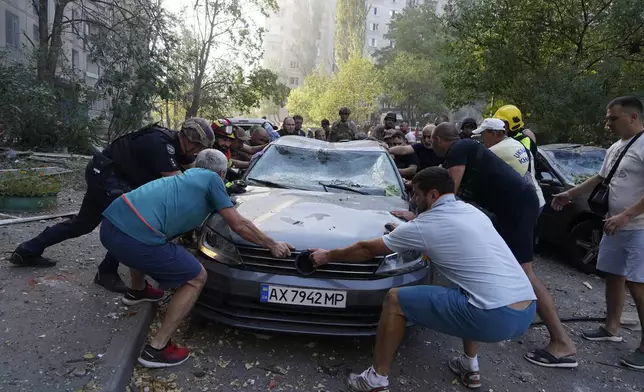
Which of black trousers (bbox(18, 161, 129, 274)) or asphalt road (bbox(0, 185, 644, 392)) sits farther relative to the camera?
black trousers (bbox(18, 161, 129, 274))

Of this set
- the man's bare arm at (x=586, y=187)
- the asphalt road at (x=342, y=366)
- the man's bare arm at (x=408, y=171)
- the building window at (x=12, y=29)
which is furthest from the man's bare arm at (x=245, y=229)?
the building window at (x=12, y=29)

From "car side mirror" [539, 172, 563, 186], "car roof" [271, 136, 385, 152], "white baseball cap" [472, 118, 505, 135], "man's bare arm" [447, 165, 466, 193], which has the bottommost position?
"car side mirror" [539, 172, 563, 186]

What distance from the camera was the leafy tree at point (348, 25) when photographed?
58625 mm

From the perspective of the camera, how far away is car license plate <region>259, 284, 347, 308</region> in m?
3.09

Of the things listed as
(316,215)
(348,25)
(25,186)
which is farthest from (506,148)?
(348,25)

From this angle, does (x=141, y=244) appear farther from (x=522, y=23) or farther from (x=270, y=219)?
(x=522, y=23)

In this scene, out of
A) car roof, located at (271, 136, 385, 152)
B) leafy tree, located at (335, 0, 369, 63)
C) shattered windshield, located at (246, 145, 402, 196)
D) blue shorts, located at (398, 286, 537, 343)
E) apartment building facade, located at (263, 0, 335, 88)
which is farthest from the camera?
apartment building facade, located at (263, 0, 335, 88)

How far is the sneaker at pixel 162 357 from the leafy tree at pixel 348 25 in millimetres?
57795

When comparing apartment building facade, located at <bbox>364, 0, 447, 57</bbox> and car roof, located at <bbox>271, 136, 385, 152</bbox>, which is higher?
apartment building facade, located at <bbox>364, 0, 447, 57</bbox>

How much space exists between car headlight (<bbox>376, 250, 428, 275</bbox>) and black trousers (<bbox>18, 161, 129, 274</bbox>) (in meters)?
2.27

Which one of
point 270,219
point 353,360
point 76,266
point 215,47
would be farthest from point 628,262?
point 215,47

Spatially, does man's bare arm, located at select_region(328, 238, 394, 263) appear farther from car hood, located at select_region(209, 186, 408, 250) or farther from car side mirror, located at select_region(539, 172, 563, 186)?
car side mirror, located at select_region(539, 172, 563, 186)

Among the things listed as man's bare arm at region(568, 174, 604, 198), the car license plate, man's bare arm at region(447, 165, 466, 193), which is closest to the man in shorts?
man's bare arm at region(568, 174, 604, 198)

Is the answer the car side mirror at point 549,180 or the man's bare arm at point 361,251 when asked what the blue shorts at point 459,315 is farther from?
the car side mirror at point 549,180
